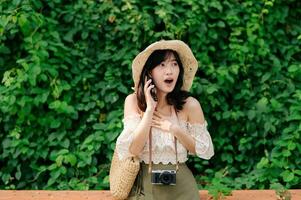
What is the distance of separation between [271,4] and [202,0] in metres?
0.61

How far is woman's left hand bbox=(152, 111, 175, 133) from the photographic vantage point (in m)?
3.93

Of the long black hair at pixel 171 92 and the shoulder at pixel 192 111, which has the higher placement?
the long black hair at pixel 171 92

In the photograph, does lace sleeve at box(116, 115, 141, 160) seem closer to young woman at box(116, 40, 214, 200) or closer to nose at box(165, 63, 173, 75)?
young woman at box(116, 40, 214, 200)

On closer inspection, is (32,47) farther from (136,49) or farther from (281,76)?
(281,76)

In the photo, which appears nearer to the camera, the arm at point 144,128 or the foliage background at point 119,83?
the arm at point 144,128

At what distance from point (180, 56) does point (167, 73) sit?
0.17 meters

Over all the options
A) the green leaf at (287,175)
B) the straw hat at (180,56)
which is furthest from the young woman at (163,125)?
the green leaf at (287,175)

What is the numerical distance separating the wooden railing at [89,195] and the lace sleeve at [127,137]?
68cm

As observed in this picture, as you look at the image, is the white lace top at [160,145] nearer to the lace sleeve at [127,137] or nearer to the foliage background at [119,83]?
the lace sleeve at [127,137]

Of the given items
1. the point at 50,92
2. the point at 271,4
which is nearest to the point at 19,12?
the point at 50,92

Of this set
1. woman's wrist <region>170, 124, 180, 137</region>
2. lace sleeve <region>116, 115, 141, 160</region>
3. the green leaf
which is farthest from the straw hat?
the green leaf

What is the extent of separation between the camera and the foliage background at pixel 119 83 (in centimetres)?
536

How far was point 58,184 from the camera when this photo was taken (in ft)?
17.4

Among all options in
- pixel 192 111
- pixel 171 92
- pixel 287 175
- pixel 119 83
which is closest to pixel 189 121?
pixel 192 111
